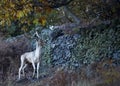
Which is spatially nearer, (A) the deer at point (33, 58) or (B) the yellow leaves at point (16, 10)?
(B) the yellow leaves at point (16, 10)

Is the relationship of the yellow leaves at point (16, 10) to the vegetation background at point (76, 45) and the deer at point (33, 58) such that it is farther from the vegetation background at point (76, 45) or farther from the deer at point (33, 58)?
the deer at point (33, 58)

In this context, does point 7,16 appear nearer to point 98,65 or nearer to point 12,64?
point 98,65

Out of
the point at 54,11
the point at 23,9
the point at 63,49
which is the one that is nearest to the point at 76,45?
the point at 63,49

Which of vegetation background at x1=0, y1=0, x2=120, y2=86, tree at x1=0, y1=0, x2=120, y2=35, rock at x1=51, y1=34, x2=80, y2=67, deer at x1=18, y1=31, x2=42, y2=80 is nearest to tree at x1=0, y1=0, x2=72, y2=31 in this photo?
tree at x1=0, y1=0, x2=120, y2=35

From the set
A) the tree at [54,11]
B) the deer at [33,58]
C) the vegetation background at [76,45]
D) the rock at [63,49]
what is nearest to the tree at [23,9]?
the tree at [54,11]

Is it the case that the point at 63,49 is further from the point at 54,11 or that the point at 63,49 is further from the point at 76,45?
the point at 54,11

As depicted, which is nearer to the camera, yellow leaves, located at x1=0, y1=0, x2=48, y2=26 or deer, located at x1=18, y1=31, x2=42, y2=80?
yellow leaves, located at x1=0, y1=0, x2=48, y2=26

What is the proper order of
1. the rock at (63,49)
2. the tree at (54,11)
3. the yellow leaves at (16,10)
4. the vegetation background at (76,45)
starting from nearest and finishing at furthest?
the yellow leaves at (16,10)
the tree at (54,11)
the vegetation background at (76,45)
the rock at (63,49)

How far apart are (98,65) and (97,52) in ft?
7.67

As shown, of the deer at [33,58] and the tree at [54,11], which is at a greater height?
the tree at [54,11]

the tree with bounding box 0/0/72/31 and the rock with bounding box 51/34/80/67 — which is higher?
the tree with bounding box 0/0/72/31

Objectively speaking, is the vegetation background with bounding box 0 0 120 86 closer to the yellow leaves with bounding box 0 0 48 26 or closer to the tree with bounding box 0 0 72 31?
the tree with bounding box 0 0 72 31

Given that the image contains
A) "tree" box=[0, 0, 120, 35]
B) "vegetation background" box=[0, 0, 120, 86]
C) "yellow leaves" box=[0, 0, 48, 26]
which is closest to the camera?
"yellow leaves" box=[0, 0, 48, 26]

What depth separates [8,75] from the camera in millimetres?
18078
